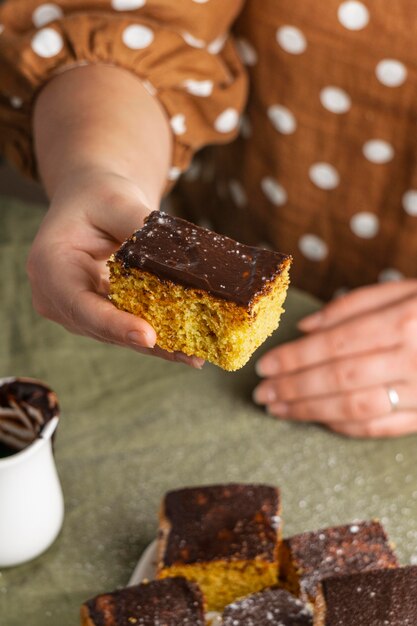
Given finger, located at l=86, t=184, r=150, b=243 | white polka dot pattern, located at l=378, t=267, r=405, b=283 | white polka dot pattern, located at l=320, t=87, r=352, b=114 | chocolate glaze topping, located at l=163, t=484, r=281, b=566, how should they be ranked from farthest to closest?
1. white polka dot pattern, located at l=378, t=267, r=405, b=283
2. white polka dot pattern, located at l=320, t=87, r=352, b=114
3. chocolate glaze topping, located at l=163, t=484, r=281, b=566
4. finger, located at l=86, t=184, r=150, b=243

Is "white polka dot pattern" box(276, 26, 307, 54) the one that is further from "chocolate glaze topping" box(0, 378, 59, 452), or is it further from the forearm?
"chocolate glaze topping" box(0, 378, 59, 452)

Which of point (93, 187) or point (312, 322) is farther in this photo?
point (312, 322)

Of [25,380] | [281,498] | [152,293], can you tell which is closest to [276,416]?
[281,498]

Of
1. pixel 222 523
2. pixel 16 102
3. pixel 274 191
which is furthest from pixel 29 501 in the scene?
pixel 274 191

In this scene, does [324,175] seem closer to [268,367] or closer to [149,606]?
[268,367]

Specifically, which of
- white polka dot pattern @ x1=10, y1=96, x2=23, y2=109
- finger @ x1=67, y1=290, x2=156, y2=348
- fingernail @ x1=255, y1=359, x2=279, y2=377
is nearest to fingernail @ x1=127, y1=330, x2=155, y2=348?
finger @ x1=67, y1=290, x2=156, y2=348

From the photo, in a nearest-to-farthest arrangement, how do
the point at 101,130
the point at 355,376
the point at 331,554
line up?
the point at 331,554 < the point at 101,130 < the point at 355,376
